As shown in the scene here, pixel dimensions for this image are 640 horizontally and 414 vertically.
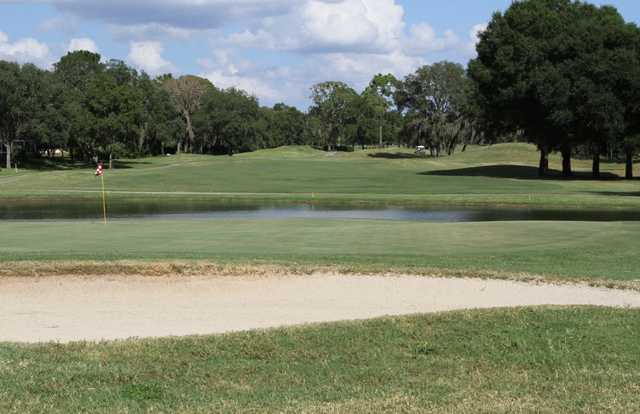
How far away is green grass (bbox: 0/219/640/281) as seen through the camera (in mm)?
16656

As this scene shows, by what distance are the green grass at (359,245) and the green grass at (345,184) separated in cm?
2267

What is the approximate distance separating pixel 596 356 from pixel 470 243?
12896 mm

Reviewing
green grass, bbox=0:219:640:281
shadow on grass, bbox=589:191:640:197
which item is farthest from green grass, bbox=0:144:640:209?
green grass, bbox=0:219:640:281

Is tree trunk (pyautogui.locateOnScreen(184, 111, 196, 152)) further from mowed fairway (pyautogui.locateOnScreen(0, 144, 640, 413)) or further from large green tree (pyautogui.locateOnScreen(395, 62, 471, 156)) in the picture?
mowed fairway (pyautogui.locateOnScreen(0, 144, 640, 413))

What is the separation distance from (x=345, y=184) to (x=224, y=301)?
179 feet

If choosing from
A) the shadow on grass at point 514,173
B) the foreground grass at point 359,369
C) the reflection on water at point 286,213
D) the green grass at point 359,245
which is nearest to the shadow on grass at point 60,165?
the shadow on grass at point 514,173

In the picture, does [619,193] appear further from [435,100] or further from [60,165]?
[435,100]

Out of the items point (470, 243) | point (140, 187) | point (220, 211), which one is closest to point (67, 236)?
point (470, 243)

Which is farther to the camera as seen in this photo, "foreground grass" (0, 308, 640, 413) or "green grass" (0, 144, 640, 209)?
"green grass" (0, 144, 640, 209)

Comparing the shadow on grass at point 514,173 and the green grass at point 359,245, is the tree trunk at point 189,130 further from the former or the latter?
the green grass at point 359,245

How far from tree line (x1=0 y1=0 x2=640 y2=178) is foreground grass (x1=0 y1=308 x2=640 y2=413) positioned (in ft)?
178

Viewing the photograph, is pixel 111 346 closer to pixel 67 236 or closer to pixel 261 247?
pixel 261 247

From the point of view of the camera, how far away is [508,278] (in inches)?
594

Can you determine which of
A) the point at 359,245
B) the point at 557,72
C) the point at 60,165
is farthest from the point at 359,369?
the point at 60,165
